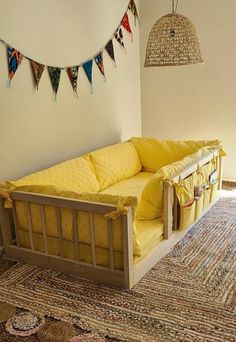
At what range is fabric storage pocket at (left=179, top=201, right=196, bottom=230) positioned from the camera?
262 cm

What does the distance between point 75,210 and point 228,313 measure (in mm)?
1064

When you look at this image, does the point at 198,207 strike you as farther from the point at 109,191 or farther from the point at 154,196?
the point at 109,191

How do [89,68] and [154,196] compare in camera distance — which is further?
[89,68]

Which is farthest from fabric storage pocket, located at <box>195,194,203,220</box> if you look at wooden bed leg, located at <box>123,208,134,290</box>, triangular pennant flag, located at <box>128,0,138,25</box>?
triangular pennant flag, located at <box>128,0,138,25</box>

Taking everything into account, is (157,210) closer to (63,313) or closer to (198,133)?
(63,313)

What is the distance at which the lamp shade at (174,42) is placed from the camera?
2.67m

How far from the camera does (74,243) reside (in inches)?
90.4

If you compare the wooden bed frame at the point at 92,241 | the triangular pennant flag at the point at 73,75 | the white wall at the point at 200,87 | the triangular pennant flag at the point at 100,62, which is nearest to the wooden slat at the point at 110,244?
the wooden bed frame at the point at 92,241

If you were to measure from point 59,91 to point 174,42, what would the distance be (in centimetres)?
106

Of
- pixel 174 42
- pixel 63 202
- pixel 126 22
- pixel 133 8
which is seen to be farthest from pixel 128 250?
pixel 133 8

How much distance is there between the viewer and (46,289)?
2201 mm

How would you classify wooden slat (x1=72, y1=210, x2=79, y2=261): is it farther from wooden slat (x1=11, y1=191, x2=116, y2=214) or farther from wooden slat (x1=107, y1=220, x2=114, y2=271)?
wooden slat (x1=107, y1=220, x2=114, y2=271)

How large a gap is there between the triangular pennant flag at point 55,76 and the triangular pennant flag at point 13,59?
336 mm

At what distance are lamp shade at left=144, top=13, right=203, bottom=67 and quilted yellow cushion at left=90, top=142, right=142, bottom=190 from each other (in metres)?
0.98
